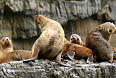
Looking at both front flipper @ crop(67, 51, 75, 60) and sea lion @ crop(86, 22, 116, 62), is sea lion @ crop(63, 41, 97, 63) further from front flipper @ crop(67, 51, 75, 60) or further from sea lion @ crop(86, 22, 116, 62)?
sea lion @ crop(86, 22, 116, 62)

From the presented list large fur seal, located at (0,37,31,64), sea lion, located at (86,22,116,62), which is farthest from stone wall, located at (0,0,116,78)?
large fur seal, located at (0,37,31,64)

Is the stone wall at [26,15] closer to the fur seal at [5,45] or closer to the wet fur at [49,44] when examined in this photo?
the fur seal at [5,45]

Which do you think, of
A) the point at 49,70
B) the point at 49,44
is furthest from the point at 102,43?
the point at 49,70

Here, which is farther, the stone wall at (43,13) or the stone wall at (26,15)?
the stone wall at (43,13)

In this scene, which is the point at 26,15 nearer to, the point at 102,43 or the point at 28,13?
the point at 28,13

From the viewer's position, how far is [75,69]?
2865mm

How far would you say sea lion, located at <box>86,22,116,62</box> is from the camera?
154 inches

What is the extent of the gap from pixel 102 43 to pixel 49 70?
5.32ft

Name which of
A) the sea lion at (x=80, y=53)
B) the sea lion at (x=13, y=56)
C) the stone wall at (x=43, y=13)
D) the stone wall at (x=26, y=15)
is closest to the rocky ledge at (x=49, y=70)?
the sea lion at (x=80, y=53)

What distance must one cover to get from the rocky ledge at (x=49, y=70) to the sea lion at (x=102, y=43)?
2.54 feet

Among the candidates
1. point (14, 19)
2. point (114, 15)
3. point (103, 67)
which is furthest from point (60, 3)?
point (103, 67)

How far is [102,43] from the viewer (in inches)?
155

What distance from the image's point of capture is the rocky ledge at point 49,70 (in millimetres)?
2582

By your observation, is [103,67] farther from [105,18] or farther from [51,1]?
[105,18]
